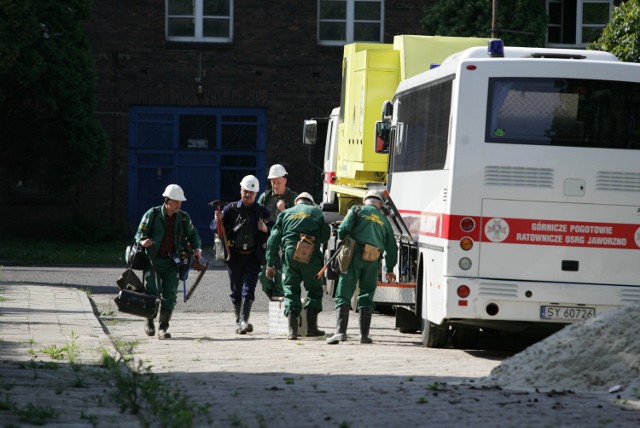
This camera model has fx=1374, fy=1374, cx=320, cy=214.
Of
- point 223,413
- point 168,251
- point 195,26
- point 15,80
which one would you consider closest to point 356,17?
point 195,26

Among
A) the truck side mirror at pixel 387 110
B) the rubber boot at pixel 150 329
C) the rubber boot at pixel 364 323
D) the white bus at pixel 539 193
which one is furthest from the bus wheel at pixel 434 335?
the truck side mirror at pixel 387 110

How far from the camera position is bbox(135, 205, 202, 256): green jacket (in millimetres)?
15766

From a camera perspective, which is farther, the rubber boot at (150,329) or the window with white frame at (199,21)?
the window with white frame at (199,21)

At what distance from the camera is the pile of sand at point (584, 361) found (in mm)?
10570

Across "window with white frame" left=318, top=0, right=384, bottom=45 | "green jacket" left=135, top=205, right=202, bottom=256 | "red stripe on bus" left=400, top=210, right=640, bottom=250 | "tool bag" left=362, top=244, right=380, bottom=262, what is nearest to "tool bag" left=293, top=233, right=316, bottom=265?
"tool bag" left=362, top=244, right=380, bottom=262

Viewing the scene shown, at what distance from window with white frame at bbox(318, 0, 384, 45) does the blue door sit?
3116 mm

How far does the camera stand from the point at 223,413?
8.91m

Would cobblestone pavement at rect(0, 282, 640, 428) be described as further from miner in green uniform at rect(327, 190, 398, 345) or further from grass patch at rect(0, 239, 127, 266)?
grass patch at rect(0, 239, 127, 266)

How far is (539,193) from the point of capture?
44.4 ft

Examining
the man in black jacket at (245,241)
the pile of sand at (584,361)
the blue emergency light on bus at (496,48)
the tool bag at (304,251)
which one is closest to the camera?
the pile of sand at (584,361)

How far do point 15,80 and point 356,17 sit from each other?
9.40m

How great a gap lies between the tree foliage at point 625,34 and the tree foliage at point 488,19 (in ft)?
38.5

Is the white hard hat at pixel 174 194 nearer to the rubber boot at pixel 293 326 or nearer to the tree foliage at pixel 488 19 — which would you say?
the rubber boot at pixel 293 326

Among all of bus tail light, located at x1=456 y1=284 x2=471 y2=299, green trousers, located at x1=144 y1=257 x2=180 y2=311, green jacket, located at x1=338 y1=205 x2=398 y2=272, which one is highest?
green jacket, located at x1=338 y1=205 x2=398 y2=272
